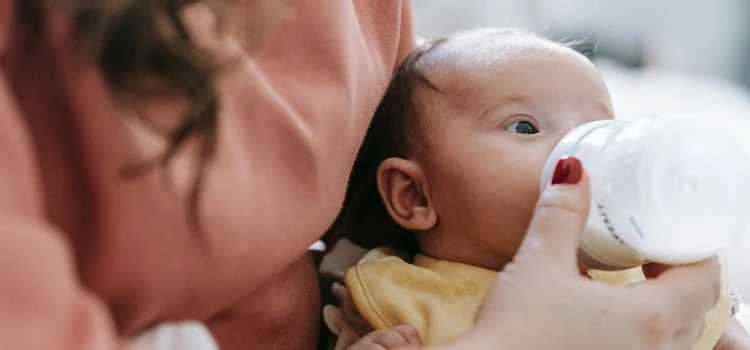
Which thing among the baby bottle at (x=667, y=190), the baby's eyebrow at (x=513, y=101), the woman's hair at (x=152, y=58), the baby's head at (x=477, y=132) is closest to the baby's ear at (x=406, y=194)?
the baby's head at (x=477, y=132)

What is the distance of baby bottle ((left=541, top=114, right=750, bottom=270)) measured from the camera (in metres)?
0.56

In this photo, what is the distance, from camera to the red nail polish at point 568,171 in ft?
1.98

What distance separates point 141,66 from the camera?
1.53 ft

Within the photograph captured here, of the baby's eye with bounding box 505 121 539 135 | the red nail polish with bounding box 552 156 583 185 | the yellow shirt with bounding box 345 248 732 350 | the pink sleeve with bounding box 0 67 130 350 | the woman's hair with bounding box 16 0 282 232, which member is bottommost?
the yellow shirt with bounding box 345 248 732 350

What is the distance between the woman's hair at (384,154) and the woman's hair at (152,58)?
13.9 inches

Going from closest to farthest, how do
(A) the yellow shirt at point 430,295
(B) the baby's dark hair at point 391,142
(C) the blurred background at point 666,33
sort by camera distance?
1. (A) the yellow shirt at point 430,295
2. (B) the baby's dark hair at point 391,142
3. (C) the blurred background at point 666,33

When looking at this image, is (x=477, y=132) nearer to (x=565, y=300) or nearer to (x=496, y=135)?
(x=496, y=135)

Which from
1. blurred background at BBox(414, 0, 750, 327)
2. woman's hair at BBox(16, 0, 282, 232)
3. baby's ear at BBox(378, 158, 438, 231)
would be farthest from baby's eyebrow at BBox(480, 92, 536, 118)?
blurred background at BBox(414, 0, 750, 327)

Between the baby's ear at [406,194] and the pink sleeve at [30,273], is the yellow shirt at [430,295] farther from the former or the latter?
the pink sleeve at [30,273]

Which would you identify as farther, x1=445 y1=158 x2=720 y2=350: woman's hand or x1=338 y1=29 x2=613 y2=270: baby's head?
x1=338 y1=29 x2=613 y2=270: baby's head

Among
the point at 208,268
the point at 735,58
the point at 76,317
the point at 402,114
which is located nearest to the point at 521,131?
the point at 402,114

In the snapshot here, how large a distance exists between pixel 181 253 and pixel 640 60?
82.1 inches

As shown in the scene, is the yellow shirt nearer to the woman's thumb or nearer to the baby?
the baby

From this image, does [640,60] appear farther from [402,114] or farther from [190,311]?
[190,311]
